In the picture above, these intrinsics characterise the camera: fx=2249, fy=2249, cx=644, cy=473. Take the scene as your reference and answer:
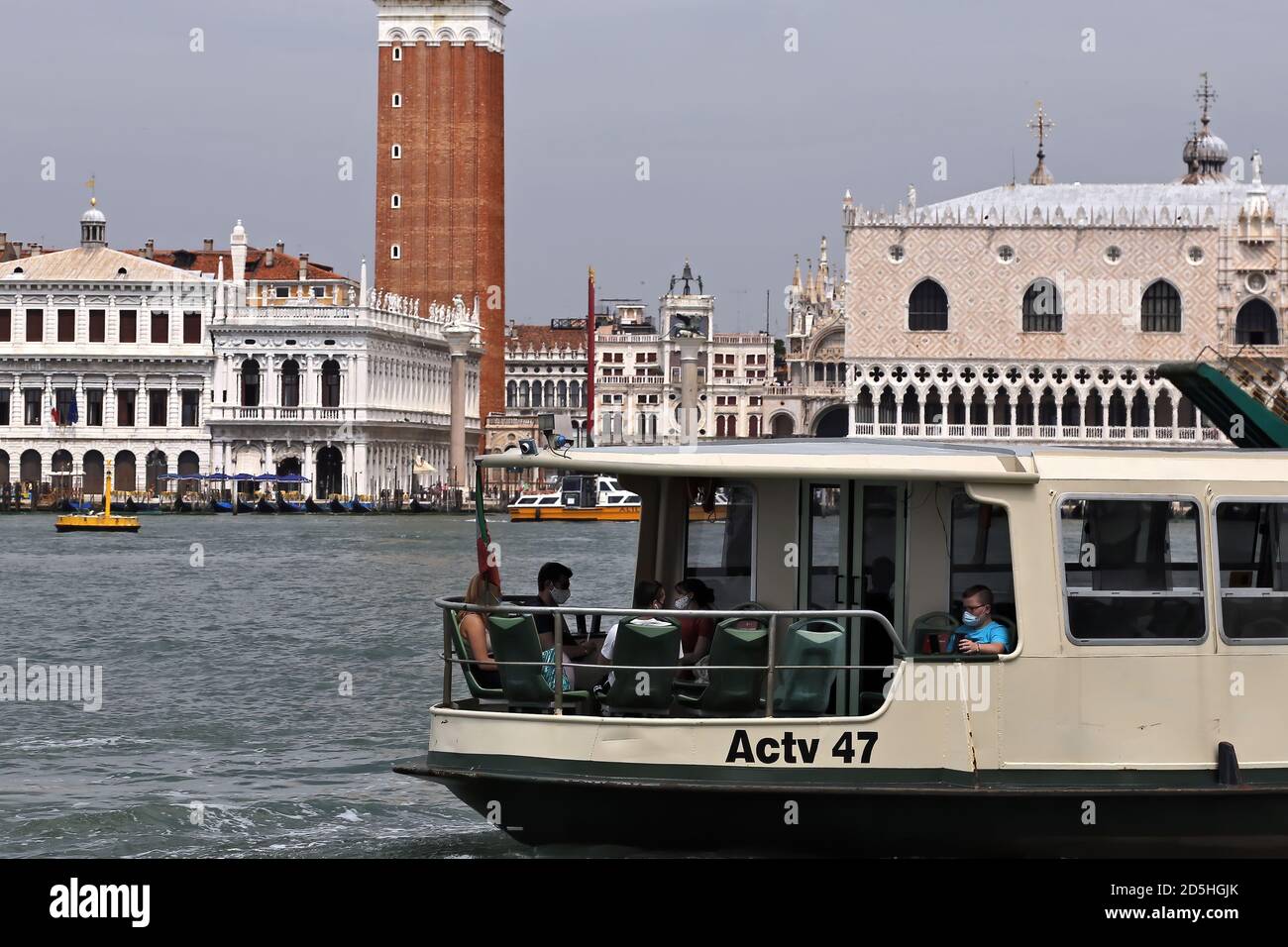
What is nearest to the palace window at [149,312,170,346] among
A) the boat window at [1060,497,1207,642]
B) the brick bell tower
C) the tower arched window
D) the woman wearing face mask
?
the brick bell tower

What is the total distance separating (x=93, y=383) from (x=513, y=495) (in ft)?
50.2

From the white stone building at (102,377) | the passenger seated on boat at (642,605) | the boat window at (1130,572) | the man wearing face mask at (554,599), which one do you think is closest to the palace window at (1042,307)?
the white stone building at (102,377)

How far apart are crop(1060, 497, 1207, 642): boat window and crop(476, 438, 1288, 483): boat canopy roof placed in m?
0.14

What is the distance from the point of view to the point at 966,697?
7.56m

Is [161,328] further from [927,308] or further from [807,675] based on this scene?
[807,675]

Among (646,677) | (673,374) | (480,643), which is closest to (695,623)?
(646,677)

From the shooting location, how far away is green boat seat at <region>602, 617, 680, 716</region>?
25.2 feet

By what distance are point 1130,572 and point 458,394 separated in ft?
228

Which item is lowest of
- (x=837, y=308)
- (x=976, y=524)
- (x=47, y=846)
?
(x=47, y=846)

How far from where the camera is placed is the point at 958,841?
756 cm

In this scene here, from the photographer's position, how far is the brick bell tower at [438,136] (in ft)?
253

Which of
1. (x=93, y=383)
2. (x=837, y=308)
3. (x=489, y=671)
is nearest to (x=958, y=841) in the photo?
(x=489, y=671)
